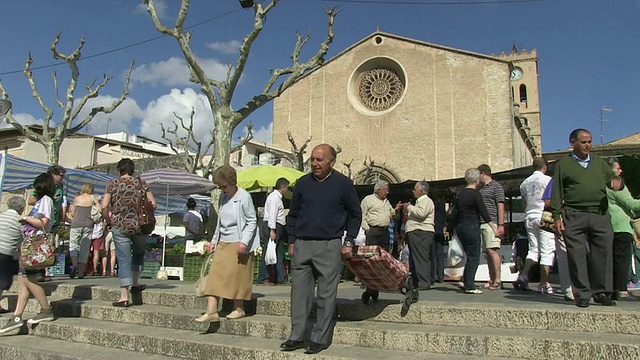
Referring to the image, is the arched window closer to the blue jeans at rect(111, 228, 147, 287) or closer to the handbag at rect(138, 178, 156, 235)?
the handbag at rect(138, 178, 156, 235)

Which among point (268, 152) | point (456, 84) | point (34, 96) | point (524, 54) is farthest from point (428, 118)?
point (524, 54)

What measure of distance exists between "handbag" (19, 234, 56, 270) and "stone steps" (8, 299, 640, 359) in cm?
143

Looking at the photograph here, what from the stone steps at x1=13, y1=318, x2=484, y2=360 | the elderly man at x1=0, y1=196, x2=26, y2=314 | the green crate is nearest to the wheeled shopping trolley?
the stone steps at x1=13, y1=318, x2=484, y2=360

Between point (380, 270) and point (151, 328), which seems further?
point (151, 328)

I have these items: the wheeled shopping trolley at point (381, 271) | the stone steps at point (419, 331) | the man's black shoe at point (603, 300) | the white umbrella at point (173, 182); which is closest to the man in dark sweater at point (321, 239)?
the wheeled shopping trolley at point (381, 271)

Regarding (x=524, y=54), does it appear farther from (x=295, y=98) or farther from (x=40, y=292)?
(x=40, y=292)

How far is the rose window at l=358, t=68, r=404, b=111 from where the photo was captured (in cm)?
3183

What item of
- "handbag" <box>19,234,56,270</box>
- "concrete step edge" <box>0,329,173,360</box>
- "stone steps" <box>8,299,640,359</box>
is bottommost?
"concrete step edge" <box>0,329,173,360</box>

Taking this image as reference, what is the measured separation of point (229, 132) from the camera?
10.8 meters

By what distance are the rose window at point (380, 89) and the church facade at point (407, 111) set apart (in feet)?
0.21

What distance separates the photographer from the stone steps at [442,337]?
11.7 feet

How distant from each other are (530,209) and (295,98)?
94.3 feet

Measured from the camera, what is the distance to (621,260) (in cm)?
528

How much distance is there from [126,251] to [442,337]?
3.87 meters
